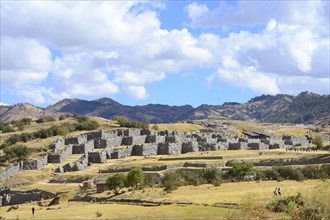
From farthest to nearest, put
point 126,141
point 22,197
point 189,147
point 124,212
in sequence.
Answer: point 126,141 < point 189,147 < point 22,197 < point 124,212

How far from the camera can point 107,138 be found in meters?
94.7

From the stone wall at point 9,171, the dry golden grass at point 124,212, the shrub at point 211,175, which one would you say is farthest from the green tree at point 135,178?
the stone wall at point 9,171

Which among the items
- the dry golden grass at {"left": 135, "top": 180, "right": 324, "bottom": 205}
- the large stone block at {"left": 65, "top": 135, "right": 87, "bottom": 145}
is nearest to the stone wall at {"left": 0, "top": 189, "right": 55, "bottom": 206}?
the dry golden grass at {"left": 135, "top": 180, "right": 324, "bottom": 205}

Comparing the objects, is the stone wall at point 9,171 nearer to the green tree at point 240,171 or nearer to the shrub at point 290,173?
the green tree at point 240,171

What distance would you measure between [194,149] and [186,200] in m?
42.0

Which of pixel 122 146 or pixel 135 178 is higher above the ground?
pixel 122 146

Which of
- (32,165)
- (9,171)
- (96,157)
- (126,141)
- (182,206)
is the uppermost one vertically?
(126,141)

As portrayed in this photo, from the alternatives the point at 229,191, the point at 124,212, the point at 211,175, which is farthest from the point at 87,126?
the point at 124,212

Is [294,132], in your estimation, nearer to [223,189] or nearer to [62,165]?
[62,165]

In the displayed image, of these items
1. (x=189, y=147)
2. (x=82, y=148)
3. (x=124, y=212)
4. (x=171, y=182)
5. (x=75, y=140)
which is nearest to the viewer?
(x=124, y=212)

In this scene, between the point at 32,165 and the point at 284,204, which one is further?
the point at 32,165

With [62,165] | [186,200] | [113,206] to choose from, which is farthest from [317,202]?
[62,165]

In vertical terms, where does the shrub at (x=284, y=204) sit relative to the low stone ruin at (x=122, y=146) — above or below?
below

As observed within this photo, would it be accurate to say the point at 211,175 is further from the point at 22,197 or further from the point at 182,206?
the point at 22,197
